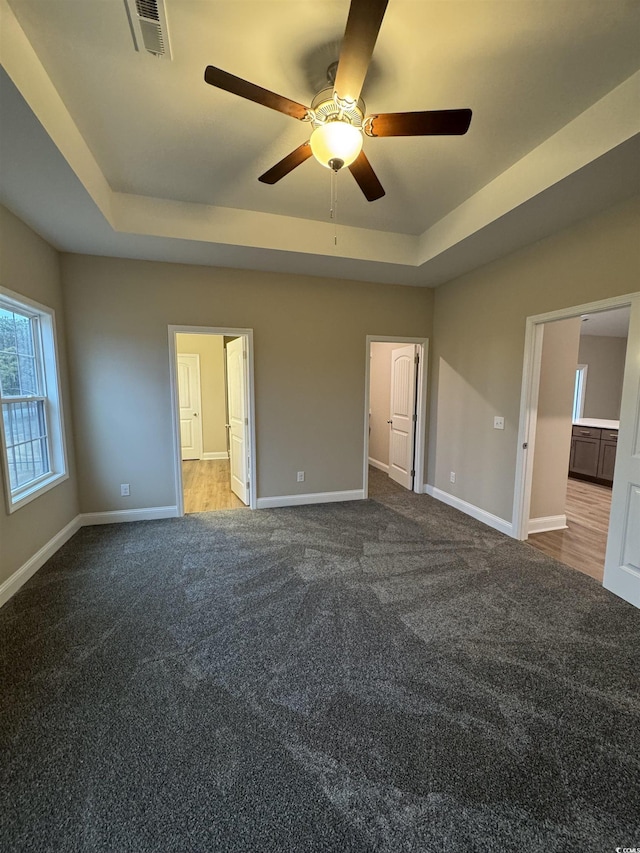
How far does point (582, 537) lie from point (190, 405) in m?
6.57

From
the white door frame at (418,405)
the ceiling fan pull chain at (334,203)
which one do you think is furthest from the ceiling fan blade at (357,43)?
the white door frame at (418,405)

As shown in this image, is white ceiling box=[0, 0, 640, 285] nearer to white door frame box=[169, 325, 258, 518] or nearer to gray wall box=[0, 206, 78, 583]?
gray wall box=[0, 206, 78, 583]

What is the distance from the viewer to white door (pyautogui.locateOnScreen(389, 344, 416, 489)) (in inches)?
199

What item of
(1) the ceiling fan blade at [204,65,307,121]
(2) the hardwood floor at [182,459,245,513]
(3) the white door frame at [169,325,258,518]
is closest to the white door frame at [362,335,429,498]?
(3) the white door frame at [169,325,258,518]

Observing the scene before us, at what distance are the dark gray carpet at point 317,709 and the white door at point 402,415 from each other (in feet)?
7.80

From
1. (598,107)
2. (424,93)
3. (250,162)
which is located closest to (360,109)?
(424,93)

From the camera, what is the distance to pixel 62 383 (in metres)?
3.46

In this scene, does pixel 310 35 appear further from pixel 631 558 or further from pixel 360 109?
pixel 631 558

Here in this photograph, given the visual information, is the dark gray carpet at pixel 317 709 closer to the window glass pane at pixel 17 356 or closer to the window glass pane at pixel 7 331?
the window glass pane at pixel 17 356

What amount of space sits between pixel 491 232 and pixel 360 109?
5.69ft

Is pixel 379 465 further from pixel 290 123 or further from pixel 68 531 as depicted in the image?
pixel 290 123

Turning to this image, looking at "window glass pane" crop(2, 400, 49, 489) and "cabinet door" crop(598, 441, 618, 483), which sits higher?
"window glass pane" crop(2, 400, 49, 489)

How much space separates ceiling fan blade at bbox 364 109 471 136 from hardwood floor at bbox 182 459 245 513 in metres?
3.84

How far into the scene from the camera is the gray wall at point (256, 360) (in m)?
3.67
